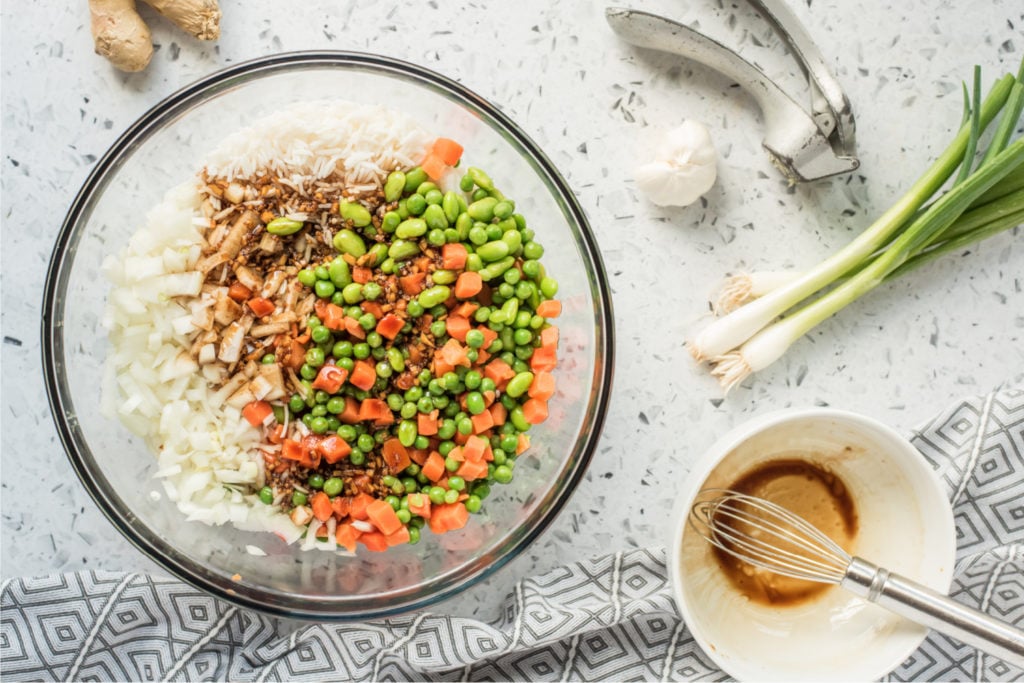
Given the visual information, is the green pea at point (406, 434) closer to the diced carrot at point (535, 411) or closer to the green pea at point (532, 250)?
the diced carrot at point (535, 411)

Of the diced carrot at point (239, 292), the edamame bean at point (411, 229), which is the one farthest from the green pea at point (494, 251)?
the diced carrot at point (239, 292)

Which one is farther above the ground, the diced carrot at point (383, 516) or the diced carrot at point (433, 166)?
the diced carrot at point (433, 166)

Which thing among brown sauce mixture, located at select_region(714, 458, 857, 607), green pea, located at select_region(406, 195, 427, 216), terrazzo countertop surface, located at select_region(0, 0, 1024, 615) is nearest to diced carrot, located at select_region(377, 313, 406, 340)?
green pea, located at select_region(406, 195, 427, 216)

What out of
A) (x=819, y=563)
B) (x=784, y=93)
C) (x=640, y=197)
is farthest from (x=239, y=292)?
(x=819, y=563)

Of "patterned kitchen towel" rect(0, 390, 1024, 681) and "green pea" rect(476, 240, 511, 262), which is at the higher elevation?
"green pea" rect(476, 240, 511, 262)

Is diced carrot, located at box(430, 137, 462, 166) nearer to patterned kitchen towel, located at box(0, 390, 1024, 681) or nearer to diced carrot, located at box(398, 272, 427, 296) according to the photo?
diced carrot, located at box(398, 272, 427, 296)

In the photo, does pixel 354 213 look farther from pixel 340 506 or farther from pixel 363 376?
pixel 340 506

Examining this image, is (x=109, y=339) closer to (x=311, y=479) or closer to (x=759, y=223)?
(x=311, y=479)
